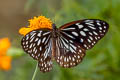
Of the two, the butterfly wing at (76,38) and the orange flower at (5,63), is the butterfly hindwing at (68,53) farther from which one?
the orange flower at (5,63)

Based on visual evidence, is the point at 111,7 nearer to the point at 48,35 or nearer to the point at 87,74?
the point at 87,74

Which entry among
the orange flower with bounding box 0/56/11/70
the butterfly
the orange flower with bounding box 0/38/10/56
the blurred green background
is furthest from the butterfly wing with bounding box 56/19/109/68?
the orange flower with bounding box 0/38/10/56

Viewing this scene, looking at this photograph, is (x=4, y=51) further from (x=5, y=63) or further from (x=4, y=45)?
(x=5, y=63)

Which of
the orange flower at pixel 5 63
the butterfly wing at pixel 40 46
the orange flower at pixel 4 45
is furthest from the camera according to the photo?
the orange flower at pixel 4 45

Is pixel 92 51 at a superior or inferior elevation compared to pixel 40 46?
inferior

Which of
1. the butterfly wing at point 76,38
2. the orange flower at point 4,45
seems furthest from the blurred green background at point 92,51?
the butterfly wing at point 76,38

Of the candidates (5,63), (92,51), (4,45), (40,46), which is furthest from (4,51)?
(40,46)

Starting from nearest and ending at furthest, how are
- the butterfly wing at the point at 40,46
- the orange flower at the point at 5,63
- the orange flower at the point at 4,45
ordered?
the butterfly wing at the point at 40,46 → the orange flower at the point at 5,63 → the orange flower at the point at 4,45
